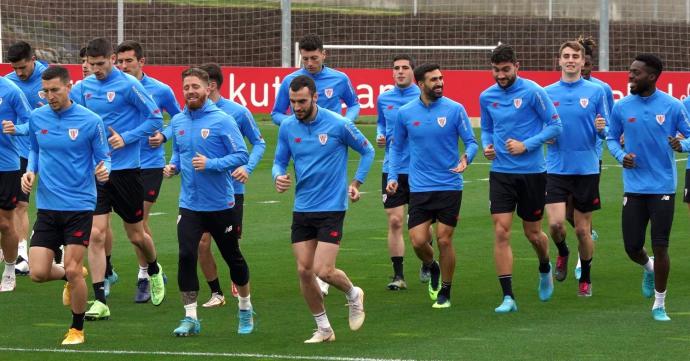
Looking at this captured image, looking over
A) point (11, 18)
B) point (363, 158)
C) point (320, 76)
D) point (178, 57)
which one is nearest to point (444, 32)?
point (178, 57)

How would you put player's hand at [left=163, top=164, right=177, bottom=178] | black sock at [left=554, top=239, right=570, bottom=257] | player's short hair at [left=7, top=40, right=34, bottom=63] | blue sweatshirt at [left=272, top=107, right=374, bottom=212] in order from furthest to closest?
player's short hair at [left=7, top=40, right=34, bottom=63], black sock at [left=554, top=239, right=570, bottom=257], player's hand at [left=163, top=164, right=177, bottom=178], blue sweatshirt at [left=272, top=107, right=374, bottom=212]

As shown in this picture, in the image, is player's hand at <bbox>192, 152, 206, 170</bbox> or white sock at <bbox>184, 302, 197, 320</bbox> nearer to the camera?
player's hand at <bbox>192, 152, 206, 170</bbox>

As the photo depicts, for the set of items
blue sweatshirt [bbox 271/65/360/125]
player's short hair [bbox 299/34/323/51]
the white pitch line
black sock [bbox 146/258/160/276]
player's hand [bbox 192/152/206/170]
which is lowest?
the white pitch line

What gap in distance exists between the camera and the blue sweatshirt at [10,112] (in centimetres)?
1402

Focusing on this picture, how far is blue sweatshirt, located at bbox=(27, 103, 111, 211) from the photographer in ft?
37.0

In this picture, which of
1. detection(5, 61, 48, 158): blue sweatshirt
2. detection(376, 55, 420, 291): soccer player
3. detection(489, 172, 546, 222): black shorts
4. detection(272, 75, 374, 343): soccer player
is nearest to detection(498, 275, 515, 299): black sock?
detection(489, 172, 546, 222): black shorts

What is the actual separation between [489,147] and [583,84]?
6.37ft

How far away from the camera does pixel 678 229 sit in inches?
734

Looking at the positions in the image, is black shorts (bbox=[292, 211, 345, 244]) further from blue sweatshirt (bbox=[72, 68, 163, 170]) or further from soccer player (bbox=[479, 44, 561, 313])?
blue sweatshirt (bbox=[72, 68, 163, 170])

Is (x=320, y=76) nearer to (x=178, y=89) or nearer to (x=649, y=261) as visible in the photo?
(x=649, y=261)

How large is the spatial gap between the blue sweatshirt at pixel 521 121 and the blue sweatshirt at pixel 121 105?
9.91ft

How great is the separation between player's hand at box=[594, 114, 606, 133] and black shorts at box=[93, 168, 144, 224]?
440cm

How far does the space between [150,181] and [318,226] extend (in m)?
3.40

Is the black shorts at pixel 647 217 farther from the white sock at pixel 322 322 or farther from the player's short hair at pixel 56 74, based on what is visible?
the player's short hair at pixel 56 74
